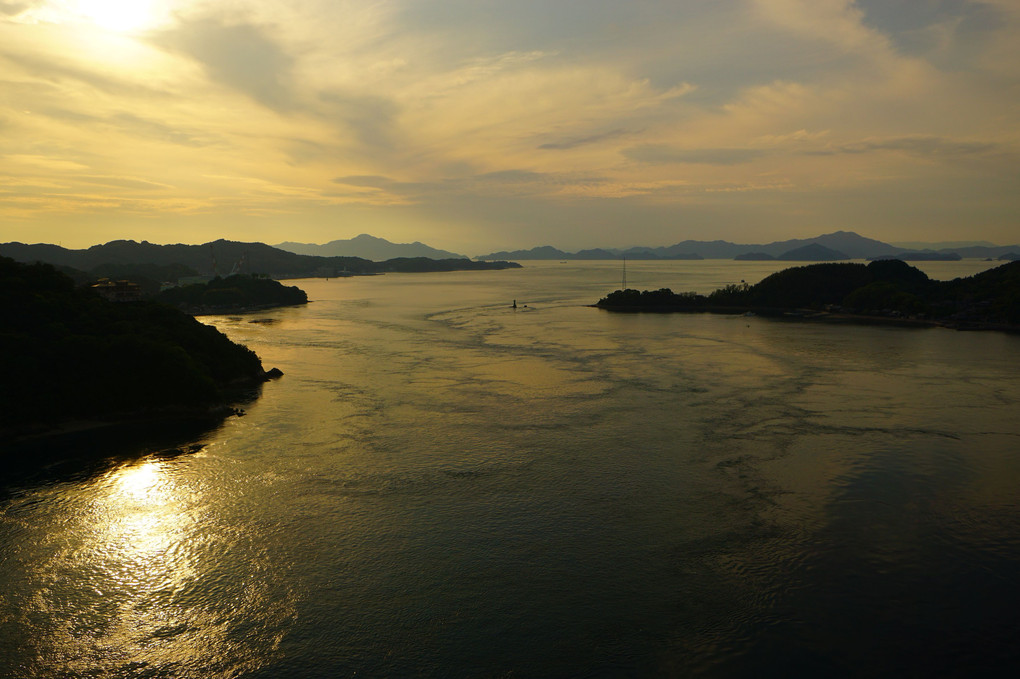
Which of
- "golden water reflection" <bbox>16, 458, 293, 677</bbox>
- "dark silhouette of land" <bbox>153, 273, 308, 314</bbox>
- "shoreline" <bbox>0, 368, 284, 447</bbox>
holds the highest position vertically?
"dark silhouette of land" <bbox>153, 273, 308, 314</bbox>

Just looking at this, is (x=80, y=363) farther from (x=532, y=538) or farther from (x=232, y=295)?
(x=232, y=295)

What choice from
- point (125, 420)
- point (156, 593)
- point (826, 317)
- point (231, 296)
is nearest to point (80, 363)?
point (125, 420)

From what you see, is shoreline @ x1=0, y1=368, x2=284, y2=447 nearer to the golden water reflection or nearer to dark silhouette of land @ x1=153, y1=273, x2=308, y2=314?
the golden water reflection

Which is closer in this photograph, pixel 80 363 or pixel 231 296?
pixel 80 363

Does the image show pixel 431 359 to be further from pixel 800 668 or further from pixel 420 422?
pixel 800 668

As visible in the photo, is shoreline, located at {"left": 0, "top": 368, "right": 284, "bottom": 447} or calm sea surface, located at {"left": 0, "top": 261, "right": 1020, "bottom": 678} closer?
calm sea surface, located at {"left": 0, "top": 261, "right": 1020, "bottom": 678}

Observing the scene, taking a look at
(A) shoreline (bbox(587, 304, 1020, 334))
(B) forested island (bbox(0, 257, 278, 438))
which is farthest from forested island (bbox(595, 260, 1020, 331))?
(B) forested island (bbox(0, 257, 278, 438))

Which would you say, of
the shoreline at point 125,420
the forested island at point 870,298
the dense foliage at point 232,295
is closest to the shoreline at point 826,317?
the forested island at point 870,298
